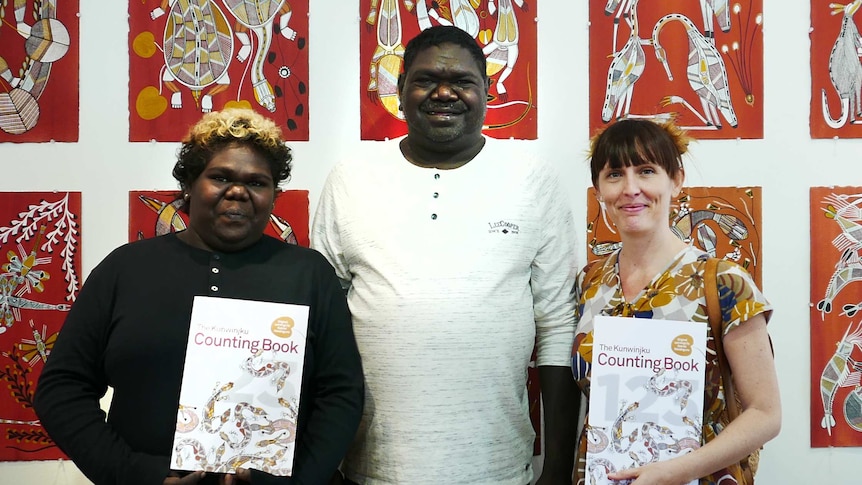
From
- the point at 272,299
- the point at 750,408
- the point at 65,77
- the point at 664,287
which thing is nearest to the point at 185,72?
the point at 65,77

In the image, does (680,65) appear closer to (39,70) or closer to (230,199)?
(230,199)

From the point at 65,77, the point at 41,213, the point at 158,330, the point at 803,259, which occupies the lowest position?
the point at 158,330

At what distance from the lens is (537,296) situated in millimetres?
1857

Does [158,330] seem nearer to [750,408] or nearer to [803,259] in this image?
[750,408]

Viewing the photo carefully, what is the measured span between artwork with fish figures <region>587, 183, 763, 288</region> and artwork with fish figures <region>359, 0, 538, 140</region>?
0.61 metres

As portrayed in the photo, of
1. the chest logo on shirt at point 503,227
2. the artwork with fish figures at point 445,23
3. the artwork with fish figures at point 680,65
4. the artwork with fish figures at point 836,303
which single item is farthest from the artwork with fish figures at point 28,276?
the artwork with fish figures at point 836,303

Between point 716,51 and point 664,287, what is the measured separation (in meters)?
1.09

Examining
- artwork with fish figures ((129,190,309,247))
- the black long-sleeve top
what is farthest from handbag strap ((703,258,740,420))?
artwork with fish figures ((129,190,309,247))

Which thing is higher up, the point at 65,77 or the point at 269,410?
the point at 65,77

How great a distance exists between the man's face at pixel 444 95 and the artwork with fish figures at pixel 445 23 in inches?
15.9

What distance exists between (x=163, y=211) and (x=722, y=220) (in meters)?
1.86

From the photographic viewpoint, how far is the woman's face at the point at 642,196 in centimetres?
159

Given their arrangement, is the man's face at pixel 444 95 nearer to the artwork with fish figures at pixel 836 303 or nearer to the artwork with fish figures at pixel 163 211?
the artwork with fish figures at pixel 163 211

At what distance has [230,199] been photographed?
154cm
